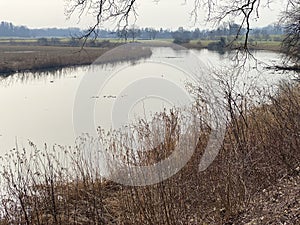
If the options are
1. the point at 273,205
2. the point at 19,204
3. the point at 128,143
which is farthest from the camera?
the point at 128,143

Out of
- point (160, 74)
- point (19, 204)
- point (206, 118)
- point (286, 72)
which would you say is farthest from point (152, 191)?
point (286, 72)

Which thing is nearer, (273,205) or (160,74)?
(273,205)

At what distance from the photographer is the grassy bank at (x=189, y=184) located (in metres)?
3.86

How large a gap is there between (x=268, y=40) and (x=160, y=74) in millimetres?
13507

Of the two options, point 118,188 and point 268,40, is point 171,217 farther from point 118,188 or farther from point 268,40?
point 268,40

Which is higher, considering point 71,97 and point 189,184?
point 189,184

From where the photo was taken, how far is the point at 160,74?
1105 centimetres

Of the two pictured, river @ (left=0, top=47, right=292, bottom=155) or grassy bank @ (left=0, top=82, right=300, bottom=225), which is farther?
river @ (left=0, top=47, right=292, bottom=155)

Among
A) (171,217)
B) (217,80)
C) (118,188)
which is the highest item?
(217,80)

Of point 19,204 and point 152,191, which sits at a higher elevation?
point 152,191

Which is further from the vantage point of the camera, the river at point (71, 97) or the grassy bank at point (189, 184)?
the river at point (71, 97)

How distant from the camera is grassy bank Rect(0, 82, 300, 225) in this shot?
3857 mm

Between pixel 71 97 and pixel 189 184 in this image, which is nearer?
pixel 189 184

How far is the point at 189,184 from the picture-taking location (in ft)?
15.0
